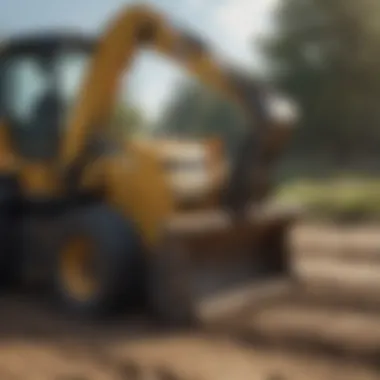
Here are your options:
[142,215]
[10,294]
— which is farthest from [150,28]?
[10,294]

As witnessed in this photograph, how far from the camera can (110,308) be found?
316 cm

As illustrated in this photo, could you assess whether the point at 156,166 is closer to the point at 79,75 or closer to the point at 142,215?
the point at 142,215

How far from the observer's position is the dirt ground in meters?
2.50

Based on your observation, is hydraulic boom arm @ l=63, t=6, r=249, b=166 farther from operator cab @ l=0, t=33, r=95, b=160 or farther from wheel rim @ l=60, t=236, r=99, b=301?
wheel rim @ l=60, t=236, r=99, b=301

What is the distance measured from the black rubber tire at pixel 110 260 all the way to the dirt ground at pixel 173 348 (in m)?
0.08

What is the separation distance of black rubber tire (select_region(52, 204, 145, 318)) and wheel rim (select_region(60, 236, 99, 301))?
3 cm

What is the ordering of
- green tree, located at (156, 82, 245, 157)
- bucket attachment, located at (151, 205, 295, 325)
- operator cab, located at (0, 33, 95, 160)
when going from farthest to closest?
green tree, located at (156, 82, 245, 157), operator cab, located at (0, 33, 95, 160), bucket attachment, located at (151, 205, 295, 325)

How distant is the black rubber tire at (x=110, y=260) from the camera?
10.2ft

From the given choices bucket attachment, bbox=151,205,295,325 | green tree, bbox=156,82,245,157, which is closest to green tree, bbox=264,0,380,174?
green tree, bbox=156,82,245,157

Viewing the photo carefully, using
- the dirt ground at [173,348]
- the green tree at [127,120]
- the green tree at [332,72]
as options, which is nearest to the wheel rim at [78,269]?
the dirt ground at [173,348]

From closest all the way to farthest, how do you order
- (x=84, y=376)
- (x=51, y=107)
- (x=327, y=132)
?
1. (x=84, y=376)
2. (x=51, y=107)
3. (x=327, y=132)

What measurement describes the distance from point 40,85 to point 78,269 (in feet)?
2.67

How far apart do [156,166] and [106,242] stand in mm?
354

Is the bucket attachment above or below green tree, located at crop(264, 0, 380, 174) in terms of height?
below
